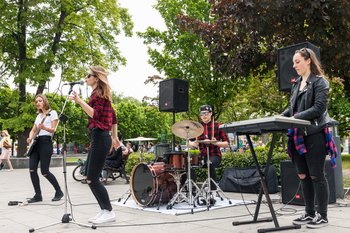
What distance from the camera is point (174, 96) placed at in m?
8.09

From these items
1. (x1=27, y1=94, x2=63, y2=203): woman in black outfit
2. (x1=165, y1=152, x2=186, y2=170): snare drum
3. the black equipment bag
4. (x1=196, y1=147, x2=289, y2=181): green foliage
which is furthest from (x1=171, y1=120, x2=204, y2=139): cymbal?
(x1=196, y1=147, x2=289, y2=181): green foliage

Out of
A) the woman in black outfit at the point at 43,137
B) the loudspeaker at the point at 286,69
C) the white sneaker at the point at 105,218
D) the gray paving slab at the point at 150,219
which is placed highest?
the loudspeaker at the point at 286,69

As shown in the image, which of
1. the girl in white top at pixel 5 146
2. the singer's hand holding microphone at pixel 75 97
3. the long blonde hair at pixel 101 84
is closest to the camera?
the singer's hand holding microphone at pixel 75 97

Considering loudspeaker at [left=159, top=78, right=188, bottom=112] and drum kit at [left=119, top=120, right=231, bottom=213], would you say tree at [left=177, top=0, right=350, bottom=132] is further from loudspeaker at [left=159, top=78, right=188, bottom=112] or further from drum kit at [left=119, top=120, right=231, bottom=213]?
drum kit at [left=119, top=120, right=231, bottom=213]

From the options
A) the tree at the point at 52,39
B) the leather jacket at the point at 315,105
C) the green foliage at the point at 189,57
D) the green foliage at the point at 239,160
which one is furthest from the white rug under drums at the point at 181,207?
the tree at the point at 52,39

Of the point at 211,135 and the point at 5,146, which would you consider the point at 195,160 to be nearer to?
the point at 211,135

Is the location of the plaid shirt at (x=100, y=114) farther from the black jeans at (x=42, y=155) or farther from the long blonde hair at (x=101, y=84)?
the black jeans at (x=42, y=155)

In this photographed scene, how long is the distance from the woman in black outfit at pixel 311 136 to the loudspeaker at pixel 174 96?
3.77 metres

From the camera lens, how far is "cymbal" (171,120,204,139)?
231 inches

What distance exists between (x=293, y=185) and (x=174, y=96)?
3.08 meters

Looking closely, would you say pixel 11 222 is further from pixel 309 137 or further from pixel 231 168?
pixel 231 168

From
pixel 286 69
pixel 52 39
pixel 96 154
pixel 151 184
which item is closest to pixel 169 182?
pixel 151 184

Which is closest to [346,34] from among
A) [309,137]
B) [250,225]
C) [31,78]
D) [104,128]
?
[309,137]

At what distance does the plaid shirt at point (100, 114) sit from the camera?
4859mm
